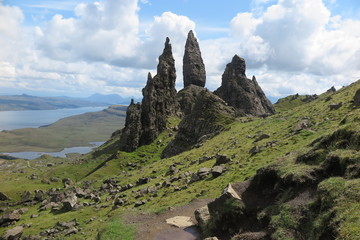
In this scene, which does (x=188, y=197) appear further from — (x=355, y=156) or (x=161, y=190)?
(x=355, y=156)

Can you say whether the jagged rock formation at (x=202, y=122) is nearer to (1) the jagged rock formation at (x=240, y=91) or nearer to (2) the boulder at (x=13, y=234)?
(2) the boulder at (x=13, y=234)

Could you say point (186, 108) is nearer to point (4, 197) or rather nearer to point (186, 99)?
point (186, 99)

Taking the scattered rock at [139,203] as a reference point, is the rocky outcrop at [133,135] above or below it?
above

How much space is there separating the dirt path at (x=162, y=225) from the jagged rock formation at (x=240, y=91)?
133379 millimetres

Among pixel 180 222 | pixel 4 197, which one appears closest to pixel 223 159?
pixel 180 222

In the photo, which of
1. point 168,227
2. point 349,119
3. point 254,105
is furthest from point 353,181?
point 254,105

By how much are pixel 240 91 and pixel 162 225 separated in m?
147

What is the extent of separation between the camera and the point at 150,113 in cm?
13725

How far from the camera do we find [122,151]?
415 feet

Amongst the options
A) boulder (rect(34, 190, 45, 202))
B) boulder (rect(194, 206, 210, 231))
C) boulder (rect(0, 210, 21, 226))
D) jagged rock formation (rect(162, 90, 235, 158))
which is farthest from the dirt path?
boulder (rect(34, 190, 45, 202))

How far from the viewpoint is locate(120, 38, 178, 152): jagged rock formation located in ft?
435

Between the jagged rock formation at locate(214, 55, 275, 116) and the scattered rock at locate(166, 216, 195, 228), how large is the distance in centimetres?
13600

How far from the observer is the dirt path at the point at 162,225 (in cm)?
2645

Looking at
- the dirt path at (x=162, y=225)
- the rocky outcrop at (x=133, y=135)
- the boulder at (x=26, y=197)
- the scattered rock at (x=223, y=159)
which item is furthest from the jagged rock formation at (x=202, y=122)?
the dirt path at (x=162, y=225)
